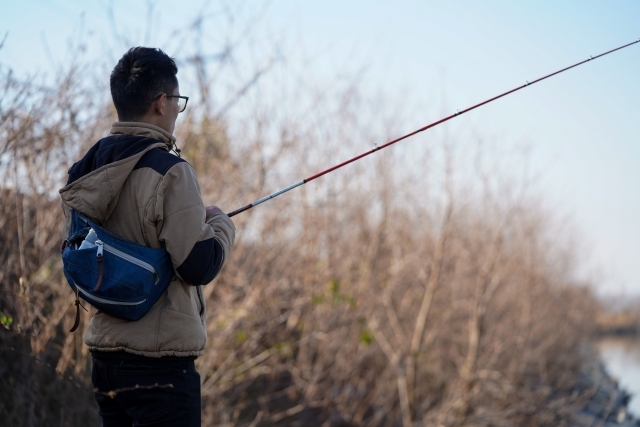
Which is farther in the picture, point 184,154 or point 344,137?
point 344,137

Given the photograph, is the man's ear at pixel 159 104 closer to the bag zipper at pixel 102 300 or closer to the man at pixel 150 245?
the man at pixel 150 245

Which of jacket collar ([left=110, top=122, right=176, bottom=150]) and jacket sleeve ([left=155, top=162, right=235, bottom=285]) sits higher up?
jacket collar ([left=110, top=122, right=176, bottom=150])

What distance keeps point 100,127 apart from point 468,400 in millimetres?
5894

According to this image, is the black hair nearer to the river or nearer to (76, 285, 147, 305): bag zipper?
(76, 285, 147, 305): bag zipper

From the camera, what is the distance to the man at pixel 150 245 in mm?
2205

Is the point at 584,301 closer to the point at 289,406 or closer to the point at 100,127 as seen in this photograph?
the point at 289,406

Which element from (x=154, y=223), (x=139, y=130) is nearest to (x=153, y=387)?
(x=154, y=223)

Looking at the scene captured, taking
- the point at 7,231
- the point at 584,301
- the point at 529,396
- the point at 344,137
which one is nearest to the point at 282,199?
the point at 344,137

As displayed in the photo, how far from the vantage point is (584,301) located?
66.5 feet

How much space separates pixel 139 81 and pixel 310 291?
5.29m

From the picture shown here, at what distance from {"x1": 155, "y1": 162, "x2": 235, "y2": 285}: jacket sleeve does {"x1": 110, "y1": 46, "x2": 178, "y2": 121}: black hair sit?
0.97ft

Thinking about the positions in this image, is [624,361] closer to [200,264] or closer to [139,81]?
[200,264]

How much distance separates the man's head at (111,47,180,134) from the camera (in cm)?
234

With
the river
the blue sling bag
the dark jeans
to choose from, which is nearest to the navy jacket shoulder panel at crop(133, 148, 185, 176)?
the blue sling bag
